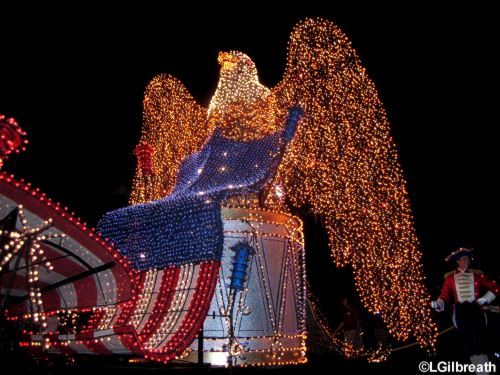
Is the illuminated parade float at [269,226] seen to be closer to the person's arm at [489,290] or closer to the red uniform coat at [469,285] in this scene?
the red uniform coat at [469,285]

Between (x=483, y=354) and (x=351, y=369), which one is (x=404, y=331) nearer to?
(x=351, y=369)

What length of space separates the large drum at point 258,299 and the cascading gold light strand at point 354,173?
1212 mm

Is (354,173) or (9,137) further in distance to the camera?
(354,173)

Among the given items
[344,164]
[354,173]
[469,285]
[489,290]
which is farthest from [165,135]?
[489,290]

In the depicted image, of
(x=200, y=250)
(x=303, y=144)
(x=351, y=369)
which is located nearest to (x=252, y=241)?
(x=200, y=250)

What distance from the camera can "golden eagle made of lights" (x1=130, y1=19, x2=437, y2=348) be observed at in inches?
438

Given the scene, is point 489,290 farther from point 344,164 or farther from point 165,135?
point 165,135

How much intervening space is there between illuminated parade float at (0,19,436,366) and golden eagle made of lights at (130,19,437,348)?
26 millimetres

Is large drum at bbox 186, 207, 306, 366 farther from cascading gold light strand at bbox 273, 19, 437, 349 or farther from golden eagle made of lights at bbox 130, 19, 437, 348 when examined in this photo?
cascading gold light strand at bbox 273, 19, 437, 349

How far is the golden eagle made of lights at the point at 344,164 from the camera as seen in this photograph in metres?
11.1

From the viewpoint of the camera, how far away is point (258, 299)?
A: 36.3 ft

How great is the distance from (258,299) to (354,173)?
362 centimetres

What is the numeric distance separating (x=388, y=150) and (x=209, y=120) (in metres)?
4.81

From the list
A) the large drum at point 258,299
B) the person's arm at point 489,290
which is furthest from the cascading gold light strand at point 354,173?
the person's arm at point 489,290
